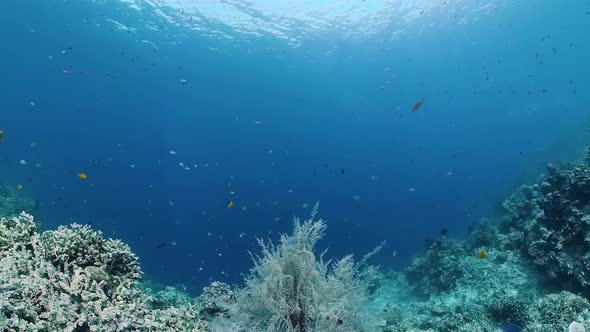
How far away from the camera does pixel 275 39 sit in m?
39.8

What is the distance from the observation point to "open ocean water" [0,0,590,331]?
Answer: 118 feet

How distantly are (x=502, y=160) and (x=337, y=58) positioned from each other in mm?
58718

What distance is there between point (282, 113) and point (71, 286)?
6994 cm

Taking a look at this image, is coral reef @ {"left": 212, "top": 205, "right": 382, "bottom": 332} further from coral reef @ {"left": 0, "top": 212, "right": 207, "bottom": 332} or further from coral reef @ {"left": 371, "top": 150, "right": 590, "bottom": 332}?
coral reef @ {"left": 371, "top": 150, "right": 590, "bottom": 332}

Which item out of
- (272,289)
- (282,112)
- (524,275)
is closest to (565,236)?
(524,275)

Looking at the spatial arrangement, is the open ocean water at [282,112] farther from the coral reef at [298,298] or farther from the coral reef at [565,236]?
the coral reef at [298,298]

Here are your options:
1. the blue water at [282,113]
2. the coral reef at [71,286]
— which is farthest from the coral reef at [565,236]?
the blue water at [282,113]

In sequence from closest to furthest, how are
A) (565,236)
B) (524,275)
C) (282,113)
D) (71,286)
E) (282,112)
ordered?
1. (71,286)
2. (565,236)
3. (524,275)
4. (282,112)
5. (282,113)

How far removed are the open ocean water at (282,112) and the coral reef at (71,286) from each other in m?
8.00

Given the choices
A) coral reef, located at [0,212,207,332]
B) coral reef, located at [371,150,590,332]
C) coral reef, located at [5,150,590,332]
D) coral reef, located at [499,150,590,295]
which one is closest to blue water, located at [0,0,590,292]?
coral reef, located at [371,150,590,332]

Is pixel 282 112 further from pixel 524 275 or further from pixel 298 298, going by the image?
pixel 298 298

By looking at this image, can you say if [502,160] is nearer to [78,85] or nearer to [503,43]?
[503,43]

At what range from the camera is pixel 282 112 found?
72.3 m

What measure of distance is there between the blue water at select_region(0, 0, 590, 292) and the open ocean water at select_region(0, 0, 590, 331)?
1.38 ft
